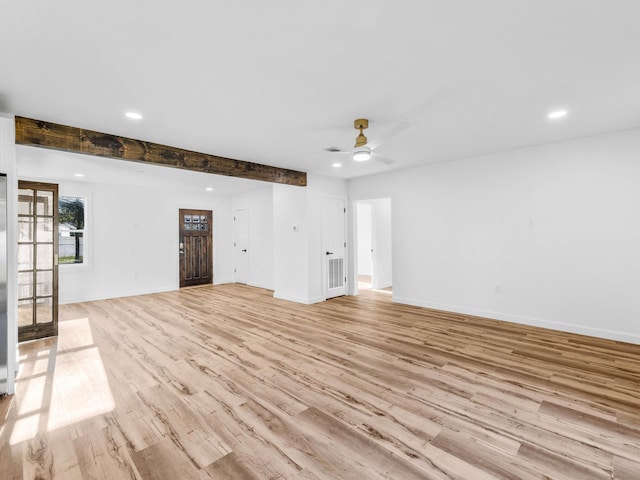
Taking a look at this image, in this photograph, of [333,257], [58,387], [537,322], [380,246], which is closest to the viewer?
[58,387]

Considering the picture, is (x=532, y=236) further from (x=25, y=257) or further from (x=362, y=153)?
(x=25, y=257)

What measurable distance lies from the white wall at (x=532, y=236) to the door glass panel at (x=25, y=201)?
226 inches

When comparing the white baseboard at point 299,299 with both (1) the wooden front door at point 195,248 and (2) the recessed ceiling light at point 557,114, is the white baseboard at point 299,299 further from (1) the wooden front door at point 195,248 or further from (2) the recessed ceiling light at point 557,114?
(2) the recessed ceiling light at point 557,114

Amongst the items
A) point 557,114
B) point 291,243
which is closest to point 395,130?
point 557,114

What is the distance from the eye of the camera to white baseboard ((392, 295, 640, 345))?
3828 mm

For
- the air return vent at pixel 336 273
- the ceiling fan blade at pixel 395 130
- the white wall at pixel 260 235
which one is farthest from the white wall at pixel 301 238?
the ceiling fan blade at pixel 395 130

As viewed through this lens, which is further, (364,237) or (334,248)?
(364,237)

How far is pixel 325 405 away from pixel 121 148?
3734mm

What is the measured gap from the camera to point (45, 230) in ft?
13.5

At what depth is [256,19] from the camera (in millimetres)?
1769

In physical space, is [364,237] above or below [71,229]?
below

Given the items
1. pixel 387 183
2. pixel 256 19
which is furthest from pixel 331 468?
pixel 387 183

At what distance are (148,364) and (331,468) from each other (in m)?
2.41

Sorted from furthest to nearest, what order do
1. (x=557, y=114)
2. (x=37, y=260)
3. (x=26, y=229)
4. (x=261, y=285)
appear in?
1. (x=261, y=285)
2. (x=37, y=260)
3. (x=26, y=229)
4. (x=557, y=114)
